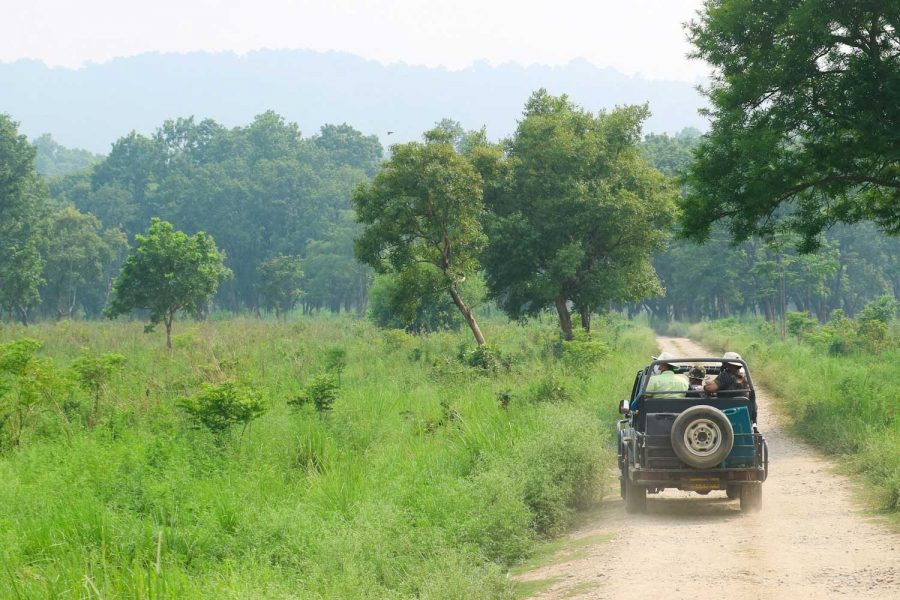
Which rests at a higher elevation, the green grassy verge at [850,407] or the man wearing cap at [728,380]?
the man wearing cap at [728,380]

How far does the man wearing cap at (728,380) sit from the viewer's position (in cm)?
1268

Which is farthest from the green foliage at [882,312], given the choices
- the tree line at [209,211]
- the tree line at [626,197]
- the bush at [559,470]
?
the tree line at [209,211]

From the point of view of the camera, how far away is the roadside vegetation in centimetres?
1427

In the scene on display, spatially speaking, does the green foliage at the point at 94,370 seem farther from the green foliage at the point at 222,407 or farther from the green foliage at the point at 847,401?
the green foliage at the point at 847,401

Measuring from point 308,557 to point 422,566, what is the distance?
1119 millimetres

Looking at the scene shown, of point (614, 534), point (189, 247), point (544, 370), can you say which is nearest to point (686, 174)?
point (544, 370)

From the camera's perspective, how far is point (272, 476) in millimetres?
13133

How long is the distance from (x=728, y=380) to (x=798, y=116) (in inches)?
292

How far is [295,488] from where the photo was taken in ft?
41.5

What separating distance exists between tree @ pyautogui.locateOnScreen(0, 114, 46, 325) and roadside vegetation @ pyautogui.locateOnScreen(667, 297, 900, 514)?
40135mm

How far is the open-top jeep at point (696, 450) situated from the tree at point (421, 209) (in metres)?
17.9

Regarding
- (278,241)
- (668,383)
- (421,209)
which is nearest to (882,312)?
(421,209)

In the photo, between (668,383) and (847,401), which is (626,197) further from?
(668,383)

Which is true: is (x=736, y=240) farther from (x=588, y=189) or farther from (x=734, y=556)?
(x=588, y=189)
